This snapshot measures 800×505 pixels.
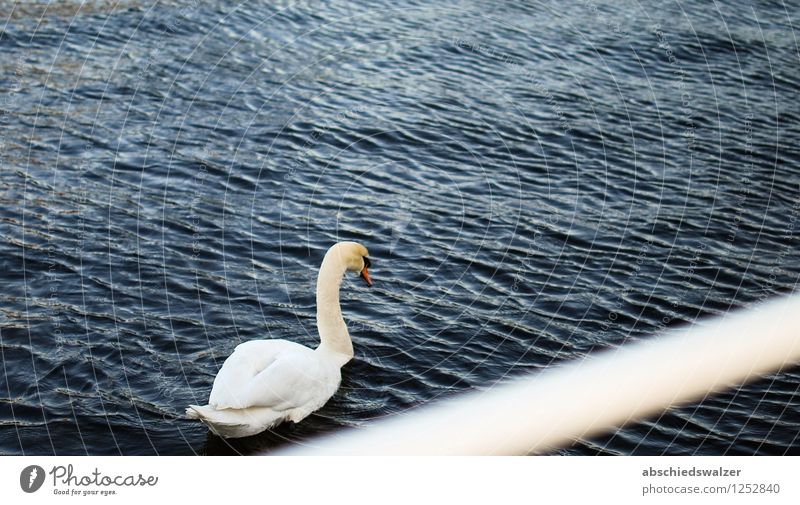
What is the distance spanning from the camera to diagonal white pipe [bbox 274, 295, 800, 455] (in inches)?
492

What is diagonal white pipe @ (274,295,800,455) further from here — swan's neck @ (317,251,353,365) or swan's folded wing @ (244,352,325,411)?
swan's neck @ (317,251,353,365)

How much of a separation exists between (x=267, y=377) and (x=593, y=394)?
15.1 feet

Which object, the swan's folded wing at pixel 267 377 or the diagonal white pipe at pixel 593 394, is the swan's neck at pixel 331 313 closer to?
the swan's folded wing at pixel 267 377

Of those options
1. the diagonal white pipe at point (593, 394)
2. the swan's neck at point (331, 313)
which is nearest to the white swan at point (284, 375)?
the swan's neck at point (331, 313)

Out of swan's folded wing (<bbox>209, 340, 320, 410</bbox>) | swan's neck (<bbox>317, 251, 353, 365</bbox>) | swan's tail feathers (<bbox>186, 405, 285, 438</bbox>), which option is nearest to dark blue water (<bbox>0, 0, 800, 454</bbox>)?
swan's tail feathers (<bbox>186, 405, 285, 438</bbox>)

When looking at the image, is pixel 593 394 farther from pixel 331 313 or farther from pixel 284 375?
pixel 284 375

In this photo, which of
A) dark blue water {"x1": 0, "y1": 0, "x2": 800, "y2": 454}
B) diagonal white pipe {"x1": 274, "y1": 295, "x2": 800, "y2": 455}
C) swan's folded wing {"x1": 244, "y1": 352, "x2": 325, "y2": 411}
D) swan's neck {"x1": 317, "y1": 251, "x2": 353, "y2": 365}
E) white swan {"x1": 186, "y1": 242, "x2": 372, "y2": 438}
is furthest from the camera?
swan's neck {"x1": 317, "y1": 251, "x2": 353, "y2": 365}

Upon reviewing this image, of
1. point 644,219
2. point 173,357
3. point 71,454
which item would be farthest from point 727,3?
point 71,454

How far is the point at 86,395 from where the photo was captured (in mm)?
12477

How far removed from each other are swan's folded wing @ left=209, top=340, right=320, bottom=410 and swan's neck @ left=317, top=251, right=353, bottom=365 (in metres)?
0.79

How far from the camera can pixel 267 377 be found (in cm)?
1202

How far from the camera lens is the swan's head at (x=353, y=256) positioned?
540 inches

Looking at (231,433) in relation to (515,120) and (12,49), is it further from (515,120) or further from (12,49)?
(12,49)

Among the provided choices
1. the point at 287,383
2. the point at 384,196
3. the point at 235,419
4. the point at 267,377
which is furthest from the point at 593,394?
the point at 384,196
